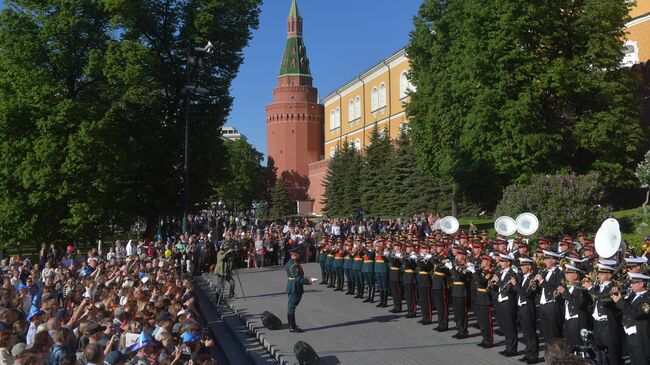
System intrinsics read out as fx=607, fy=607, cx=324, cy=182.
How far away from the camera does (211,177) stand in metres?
29.4

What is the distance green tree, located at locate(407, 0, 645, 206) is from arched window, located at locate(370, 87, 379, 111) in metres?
42.4

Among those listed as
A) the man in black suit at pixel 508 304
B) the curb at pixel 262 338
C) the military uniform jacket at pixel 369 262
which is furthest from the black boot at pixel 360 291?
the man in black suit at pixel 508 304

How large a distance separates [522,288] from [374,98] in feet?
205

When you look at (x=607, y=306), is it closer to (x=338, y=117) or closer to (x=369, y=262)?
(x=369, y=262)

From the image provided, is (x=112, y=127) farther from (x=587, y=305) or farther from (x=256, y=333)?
(x=587, y=305)

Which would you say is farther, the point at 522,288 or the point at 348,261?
the point at 348,261

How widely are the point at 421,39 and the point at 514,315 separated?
92.8 feet

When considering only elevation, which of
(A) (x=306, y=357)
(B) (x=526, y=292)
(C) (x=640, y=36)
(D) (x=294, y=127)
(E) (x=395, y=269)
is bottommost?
(A) (x=306, y=357)

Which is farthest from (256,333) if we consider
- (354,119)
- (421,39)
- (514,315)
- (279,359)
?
(354,119)

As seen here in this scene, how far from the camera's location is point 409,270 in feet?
47.8

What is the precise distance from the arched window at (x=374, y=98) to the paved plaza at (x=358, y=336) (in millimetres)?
54138

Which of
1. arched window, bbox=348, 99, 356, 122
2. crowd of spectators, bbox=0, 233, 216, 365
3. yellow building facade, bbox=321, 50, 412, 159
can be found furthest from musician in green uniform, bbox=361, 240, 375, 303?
arched window, bbox=348, 99, 356, 122

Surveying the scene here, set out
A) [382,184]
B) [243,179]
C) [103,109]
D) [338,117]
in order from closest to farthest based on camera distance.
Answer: [103,109], [382,184], [243,179], [338,117]

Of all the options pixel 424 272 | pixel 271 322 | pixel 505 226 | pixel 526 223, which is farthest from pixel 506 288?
pixel 505 226
